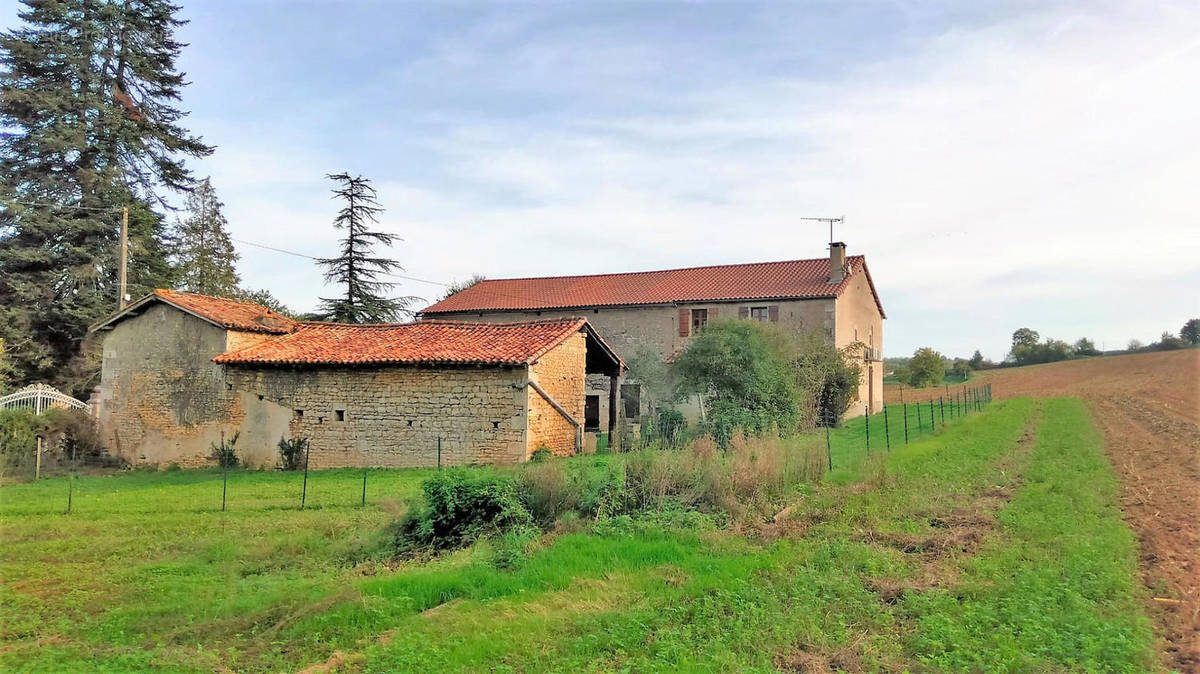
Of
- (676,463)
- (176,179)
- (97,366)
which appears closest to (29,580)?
(676,463)

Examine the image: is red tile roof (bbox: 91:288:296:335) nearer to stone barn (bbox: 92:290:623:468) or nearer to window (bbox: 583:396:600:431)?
stone barn (bbox: 92:290:623:468)

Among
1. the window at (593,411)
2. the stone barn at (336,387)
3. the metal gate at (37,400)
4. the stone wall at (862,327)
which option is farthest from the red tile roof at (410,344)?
the stone wall at (862,327)

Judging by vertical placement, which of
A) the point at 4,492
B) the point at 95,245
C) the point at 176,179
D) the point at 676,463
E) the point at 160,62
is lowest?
the point at 4,492

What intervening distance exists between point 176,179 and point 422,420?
21.9 m

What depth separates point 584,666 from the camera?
5.06 m

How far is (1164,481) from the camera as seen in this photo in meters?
11.7

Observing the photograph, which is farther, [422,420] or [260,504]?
[422,420]

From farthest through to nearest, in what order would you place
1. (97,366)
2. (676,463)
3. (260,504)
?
1. (97,366)
2. (260,504)
3. (676,463)

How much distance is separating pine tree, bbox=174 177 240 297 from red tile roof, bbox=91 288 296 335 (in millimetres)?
13443

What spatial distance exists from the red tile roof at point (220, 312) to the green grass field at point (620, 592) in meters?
8.07

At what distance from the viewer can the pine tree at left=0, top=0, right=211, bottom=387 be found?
84.1 feet

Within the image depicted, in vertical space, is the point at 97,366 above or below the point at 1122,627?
above

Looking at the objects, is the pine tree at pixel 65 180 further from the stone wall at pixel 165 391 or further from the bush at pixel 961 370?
the bush at pixel 961 370

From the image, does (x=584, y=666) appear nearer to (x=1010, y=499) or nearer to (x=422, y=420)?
(x=1010, y=499)
